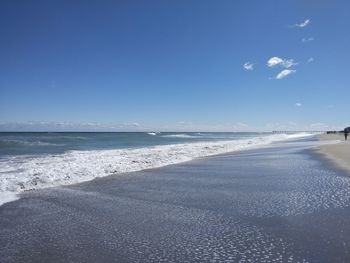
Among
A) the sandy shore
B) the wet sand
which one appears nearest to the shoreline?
the sandy shore

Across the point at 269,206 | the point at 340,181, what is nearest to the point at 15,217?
the point at 269,206

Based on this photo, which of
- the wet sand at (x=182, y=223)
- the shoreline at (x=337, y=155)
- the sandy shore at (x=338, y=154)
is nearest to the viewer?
the wet sand at (x=182, y=223)

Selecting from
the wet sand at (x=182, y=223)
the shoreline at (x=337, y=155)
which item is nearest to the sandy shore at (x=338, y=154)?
the shoreline at (x=337, y=155)

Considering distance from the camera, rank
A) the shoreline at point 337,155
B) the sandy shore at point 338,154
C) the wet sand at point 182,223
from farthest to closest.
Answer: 1. the sandy shore at point 338,154
2. the shoreline at point 337,155
3. the wet sand at point 182,223

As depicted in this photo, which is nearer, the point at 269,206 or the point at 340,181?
the point at 269,206

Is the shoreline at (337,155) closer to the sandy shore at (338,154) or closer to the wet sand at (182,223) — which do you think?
the sandy shore at (338,154)

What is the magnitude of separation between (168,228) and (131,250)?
52.9 inches

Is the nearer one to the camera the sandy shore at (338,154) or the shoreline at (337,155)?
the shoreline at (337,155)

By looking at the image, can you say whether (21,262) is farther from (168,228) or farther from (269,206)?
(269,206)

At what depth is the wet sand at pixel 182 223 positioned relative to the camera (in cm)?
546

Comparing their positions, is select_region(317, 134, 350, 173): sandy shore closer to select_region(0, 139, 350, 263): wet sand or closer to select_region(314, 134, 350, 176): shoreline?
select_region(314, 134, 350, 176): shoreline

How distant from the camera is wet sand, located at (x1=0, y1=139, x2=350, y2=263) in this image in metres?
5.46

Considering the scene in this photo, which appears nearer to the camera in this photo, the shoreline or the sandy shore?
the shoreline

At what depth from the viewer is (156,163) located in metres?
19.3
